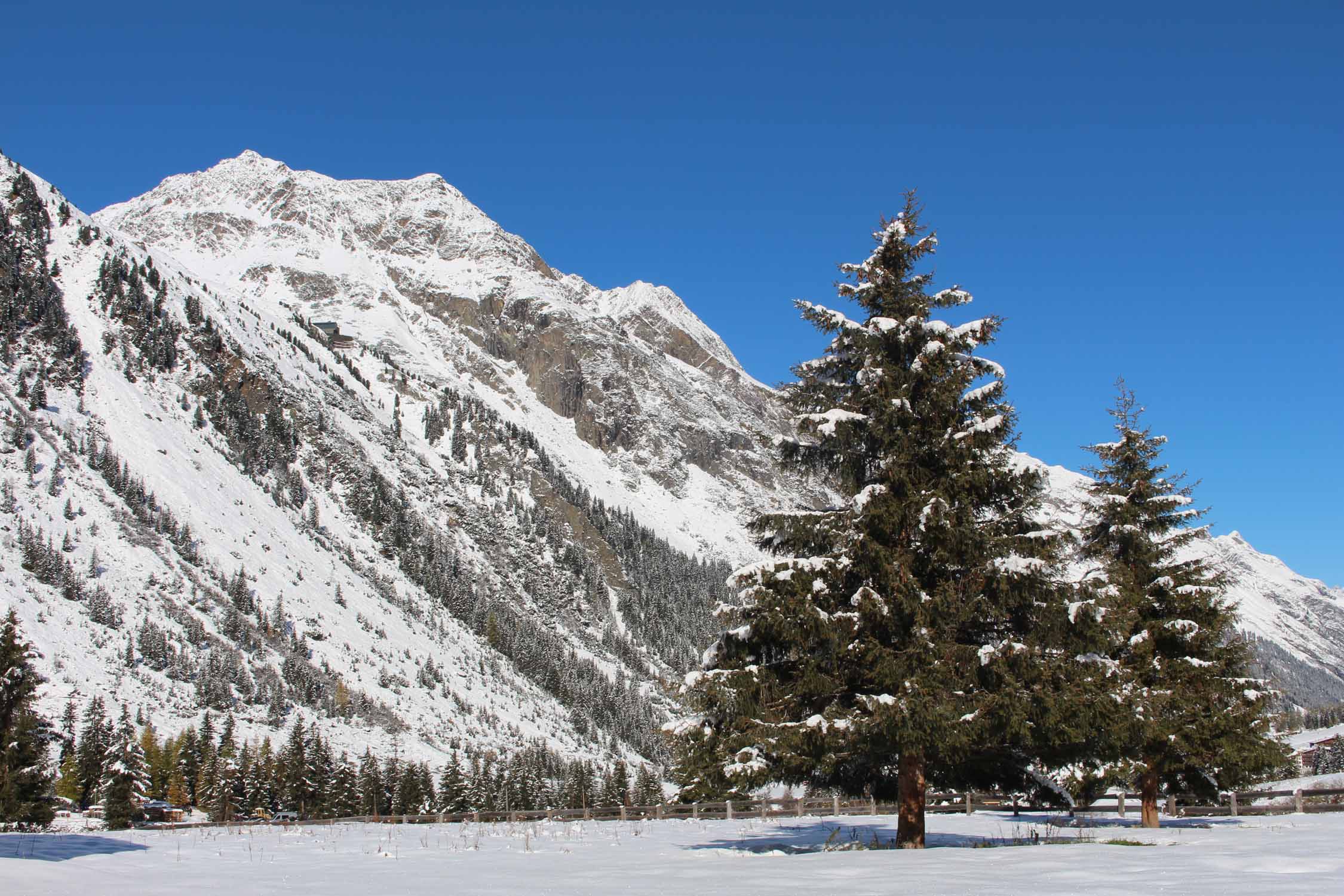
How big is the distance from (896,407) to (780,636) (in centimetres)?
436

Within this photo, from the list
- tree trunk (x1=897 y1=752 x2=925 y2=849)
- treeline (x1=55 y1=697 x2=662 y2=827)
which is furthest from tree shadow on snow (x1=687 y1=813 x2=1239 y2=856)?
treeline (x1=55 y1=697 x2=662 y2=827)

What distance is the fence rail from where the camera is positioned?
83.8 ft

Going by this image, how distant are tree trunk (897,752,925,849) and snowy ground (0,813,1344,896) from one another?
982 millimetres

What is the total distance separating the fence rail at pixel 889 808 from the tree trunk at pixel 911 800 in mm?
9858

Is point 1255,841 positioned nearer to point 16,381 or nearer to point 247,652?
point 247,652

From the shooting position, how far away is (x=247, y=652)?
117000 mm

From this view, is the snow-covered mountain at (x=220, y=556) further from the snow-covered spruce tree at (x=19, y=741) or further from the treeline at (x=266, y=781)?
the snow-covered spruce tree at (x=19, y=741)

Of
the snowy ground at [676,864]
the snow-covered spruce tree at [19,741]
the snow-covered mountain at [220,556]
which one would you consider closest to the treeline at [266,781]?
the snow-covered mountain at [220,556]

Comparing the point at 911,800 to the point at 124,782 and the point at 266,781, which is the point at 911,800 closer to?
the point at 124,782

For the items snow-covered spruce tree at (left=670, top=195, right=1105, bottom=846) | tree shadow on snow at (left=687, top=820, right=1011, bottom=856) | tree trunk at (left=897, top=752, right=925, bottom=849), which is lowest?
tree shadow on snow at (left=687, top=820, right=1011, bottom=856)

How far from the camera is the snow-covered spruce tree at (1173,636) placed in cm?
2305

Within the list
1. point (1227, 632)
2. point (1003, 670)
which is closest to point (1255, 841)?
point (1003, 670)

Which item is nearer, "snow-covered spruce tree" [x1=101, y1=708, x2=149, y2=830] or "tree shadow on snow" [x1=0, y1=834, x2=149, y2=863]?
"tree shadow on snow" [x1=0, y1=834, x2=149, y2=863]

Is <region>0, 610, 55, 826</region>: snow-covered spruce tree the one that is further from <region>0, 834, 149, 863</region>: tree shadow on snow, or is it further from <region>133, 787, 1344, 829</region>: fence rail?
<region>0, 834, 149, 863</region>: tree shadow on snow
